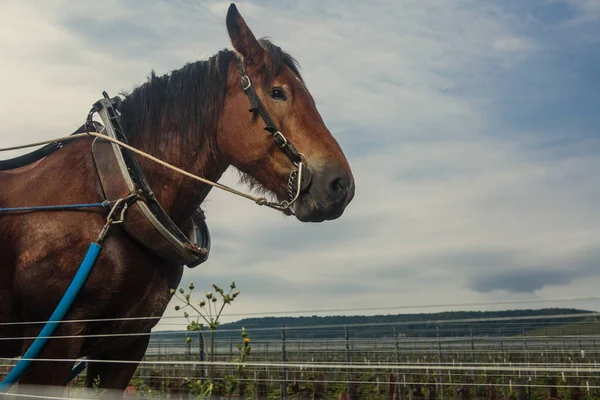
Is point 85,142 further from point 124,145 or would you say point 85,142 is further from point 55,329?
point 55,329

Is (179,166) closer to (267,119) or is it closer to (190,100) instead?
(190,100)

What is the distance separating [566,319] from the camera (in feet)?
6.65

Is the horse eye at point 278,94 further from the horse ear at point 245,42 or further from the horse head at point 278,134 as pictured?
the horse ear at point 245,42

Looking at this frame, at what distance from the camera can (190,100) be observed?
3.12 meters

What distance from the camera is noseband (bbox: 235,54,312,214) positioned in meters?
2.75

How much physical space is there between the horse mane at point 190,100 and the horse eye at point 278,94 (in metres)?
0.06

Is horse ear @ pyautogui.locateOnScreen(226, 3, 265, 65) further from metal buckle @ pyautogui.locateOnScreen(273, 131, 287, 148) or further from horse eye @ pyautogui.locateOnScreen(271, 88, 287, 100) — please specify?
metal buckle @ pyautogui.locateOnScreen(273, 131, 287, 148)

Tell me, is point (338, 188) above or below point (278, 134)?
below

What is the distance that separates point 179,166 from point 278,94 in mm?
599

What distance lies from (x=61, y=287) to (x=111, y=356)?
0.54m

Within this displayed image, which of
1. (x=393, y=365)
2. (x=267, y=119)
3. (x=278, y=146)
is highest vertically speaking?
(x=267, y=119)

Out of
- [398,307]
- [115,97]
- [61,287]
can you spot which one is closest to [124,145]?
[115,97]

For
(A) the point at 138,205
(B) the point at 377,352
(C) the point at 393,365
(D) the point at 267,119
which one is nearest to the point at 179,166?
(A) the point at 138,205

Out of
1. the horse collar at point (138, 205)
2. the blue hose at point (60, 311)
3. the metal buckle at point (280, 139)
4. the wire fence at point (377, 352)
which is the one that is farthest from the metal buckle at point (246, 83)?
the wire fence at point (377, 352)
